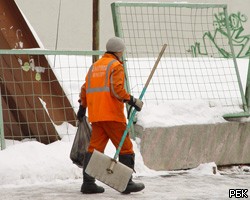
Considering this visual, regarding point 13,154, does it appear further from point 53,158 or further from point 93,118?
point 93,118

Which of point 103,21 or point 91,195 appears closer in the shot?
point 91,195

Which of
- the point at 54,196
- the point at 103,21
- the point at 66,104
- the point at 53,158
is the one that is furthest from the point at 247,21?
the point at 54,196

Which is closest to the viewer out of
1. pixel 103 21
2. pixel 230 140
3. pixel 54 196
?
pixel 54 196

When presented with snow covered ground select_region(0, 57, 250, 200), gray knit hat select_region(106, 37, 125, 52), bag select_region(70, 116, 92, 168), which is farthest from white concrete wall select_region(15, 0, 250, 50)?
gray knit hat select_region(106, 37, 125, 52)

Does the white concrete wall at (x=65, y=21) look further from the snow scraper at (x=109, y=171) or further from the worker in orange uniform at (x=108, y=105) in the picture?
the snow scraper at (x=109, y=171)

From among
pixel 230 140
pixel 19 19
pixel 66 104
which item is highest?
pixel 19 19

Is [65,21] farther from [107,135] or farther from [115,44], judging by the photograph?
[107,135]

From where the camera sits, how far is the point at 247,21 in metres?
17.5

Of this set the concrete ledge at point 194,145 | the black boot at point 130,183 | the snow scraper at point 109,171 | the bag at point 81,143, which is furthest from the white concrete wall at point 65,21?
the snow scraper at point 109,171

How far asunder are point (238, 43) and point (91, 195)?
10901 millimetres

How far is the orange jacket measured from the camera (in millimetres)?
7020

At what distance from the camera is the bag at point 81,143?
24.7ft

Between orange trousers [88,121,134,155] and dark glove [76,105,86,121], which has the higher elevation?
dark glove [76,105,86,121]

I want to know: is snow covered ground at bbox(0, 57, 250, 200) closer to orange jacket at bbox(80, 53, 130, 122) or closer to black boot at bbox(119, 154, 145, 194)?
black boot at bbox(119, 154, 145, 194)
